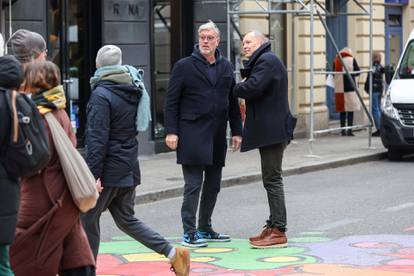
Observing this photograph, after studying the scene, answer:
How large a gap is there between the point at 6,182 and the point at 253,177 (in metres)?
9.26

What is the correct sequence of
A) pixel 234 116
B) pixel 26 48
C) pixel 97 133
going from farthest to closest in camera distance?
1. pixel 234 116
2. pixel 97 133
3. pixel 26 48

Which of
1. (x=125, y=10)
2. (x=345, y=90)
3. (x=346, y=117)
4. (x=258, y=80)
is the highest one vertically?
(x=125, y=10)

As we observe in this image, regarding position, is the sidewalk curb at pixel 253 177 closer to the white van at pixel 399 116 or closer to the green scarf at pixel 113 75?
the white van at pixel 399 116

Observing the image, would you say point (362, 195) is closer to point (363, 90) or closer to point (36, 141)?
point (36, 141)

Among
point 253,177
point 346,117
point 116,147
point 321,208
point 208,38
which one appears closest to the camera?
point 116,147

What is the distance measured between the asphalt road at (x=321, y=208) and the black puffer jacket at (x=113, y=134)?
2.36 m

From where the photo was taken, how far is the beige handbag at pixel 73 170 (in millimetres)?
5645

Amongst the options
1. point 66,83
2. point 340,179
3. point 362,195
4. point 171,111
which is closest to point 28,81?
point 171,111

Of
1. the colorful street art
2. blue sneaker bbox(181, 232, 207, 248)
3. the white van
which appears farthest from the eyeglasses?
the white van

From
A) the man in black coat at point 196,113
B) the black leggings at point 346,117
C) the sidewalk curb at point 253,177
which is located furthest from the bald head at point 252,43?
the black leggings at point 346,117

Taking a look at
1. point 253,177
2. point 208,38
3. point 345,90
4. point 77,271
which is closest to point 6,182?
point 77,271

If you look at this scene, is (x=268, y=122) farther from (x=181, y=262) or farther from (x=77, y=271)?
(x=77, y=271)

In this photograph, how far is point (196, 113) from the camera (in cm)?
878

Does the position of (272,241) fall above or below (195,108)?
below
